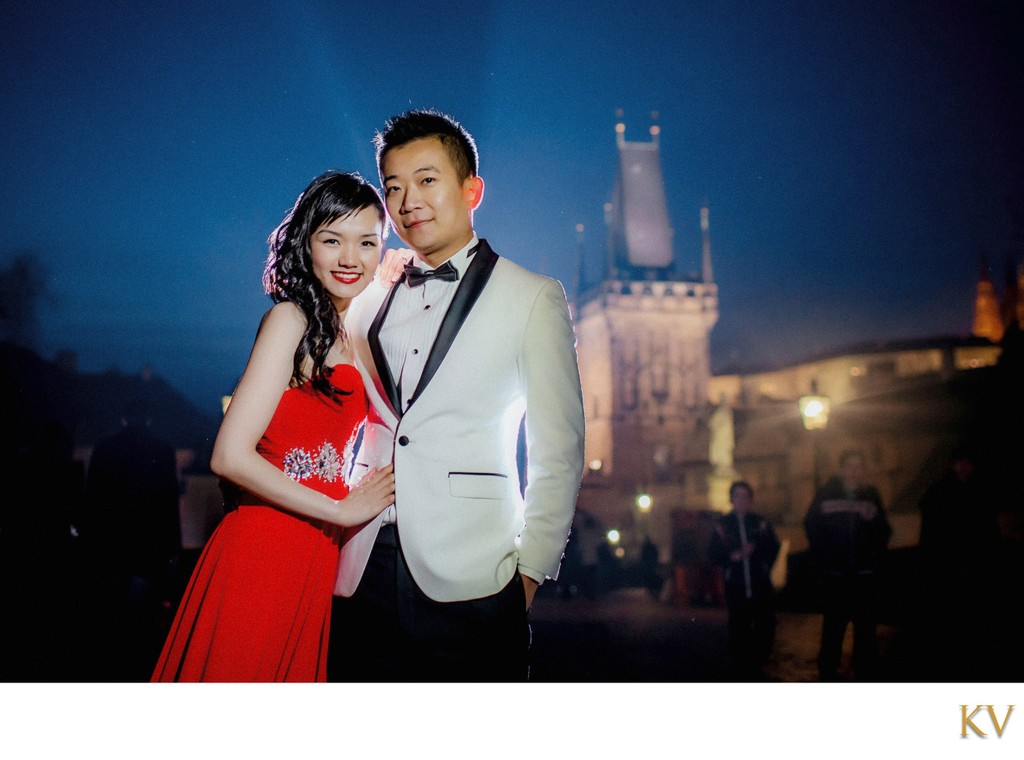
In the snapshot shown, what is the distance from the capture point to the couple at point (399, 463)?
3049mm

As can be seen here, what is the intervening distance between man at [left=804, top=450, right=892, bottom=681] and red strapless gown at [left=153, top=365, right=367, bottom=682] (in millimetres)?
4283

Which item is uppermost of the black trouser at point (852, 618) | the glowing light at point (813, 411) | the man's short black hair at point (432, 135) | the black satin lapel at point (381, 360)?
the man's short black hair at point (432, 135)

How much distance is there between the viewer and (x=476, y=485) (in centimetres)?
310

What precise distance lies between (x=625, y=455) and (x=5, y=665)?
4536cm

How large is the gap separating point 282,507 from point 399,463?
434 mm

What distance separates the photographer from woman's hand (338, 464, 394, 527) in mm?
3086

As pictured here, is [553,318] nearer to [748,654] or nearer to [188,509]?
[748,654]

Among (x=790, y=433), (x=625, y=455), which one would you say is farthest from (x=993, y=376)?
(x=625, y=455)

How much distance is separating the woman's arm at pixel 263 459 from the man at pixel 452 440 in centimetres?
9

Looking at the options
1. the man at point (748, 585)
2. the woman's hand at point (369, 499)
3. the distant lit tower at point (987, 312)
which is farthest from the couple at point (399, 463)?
the distant lit tower at point (987, 312)

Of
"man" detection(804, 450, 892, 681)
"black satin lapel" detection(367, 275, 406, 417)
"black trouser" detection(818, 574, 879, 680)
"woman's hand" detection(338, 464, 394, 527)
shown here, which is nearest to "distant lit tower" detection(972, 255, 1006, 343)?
"man" detection(804, 450, 892, 681)

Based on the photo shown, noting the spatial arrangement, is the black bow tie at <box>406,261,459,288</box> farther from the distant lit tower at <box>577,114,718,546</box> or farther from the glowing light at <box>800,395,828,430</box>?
the distant lit tower at <box>577,114,718,546</box>

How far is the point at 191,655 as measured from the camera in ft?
10.1

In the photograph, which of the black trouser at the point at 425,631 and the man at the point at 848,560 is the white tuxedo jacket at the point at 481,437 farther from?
the man at the point at 848,560
